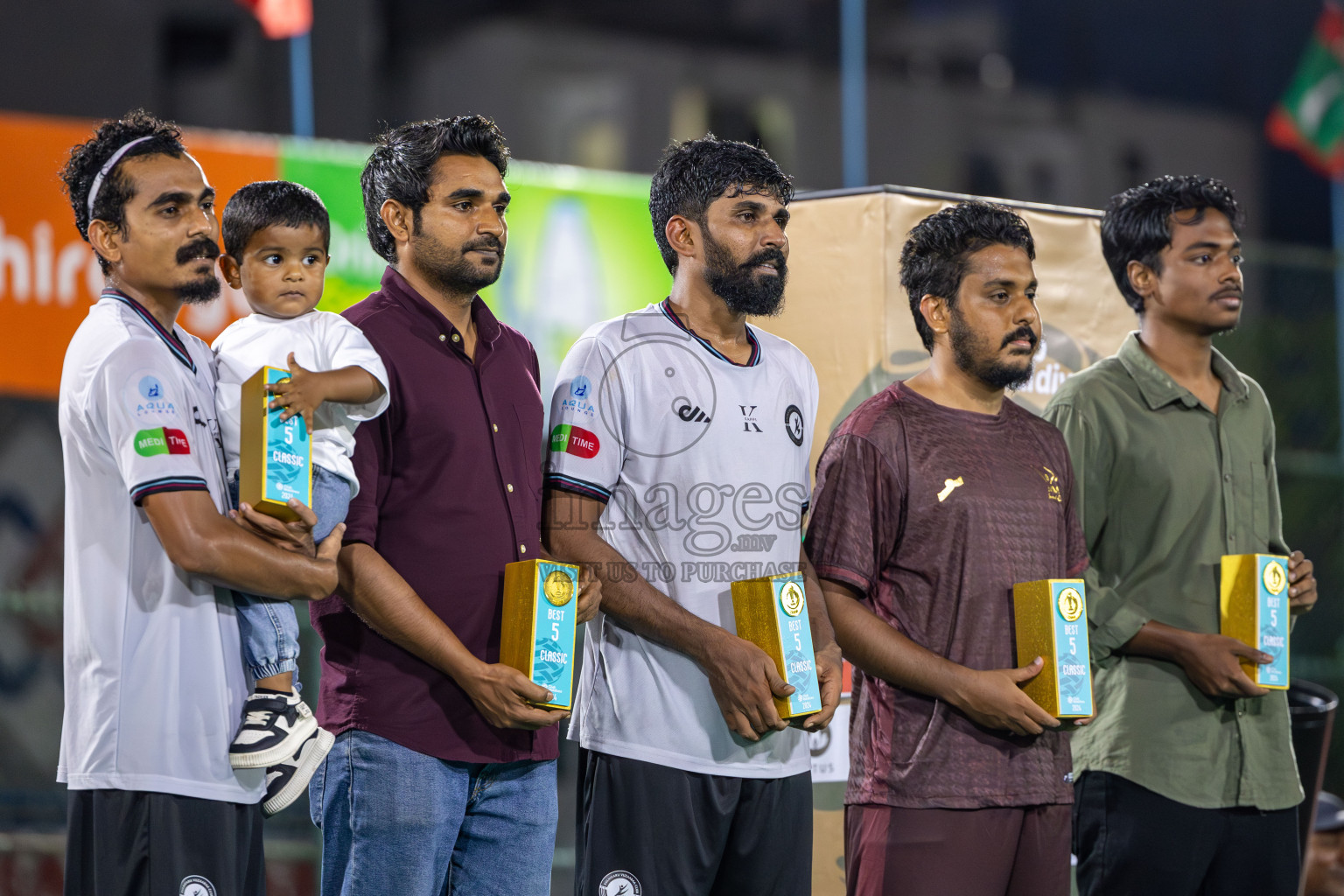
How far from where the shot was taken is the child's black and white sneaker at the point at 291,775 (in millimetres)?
2195

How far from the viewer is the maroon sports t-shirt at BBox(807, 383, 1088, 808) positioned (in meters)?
2.61

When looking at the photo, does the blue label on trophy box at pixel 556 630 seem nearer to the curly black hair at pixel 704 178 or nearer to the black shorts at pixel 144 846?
the black shorts at pixel 144 846

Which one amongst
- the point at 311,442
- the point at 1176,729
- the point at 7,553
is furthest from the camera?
the point at 7,553

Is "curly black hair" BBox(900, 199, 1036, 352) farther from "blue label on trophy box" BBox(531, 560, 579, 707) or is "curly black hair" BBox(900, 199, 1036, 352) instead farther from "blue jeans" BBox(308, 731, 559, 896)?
"blue jeans" BBox(308, 731, 559, 896)

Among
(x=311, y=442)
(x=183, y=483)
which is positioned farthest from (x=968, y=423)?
(x=183, y=483)

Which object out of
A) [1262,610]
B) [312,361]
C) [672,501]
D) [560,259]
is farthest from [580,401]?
[560,259]

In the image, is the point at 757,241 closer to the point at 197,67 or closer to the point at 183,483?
the point at 183,483

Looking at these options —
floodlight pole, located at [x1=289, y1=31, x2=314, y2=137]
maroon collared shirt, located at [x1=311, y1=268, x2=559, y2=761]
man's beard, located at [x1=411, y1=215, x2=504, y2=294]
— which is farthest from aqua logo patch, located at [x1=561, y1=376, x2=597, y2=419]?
floodlight pole, located at [x1=289, y1=31, x2=314, y2=137]

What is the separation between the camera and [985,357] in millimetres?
2793

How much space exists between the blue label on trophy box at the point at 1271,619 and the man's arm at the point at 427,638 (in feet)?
4.84

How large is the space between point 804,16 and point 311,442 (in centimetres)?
1101

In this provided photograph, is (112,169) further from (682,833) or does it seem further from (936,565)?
(936,565)

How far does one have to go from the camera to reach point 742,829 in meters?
2.54

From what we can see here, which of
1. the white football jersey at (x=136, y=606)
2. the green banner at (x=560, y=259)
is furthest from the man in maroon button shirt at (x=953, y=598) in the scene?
the green banner at (x=560, y=259)
